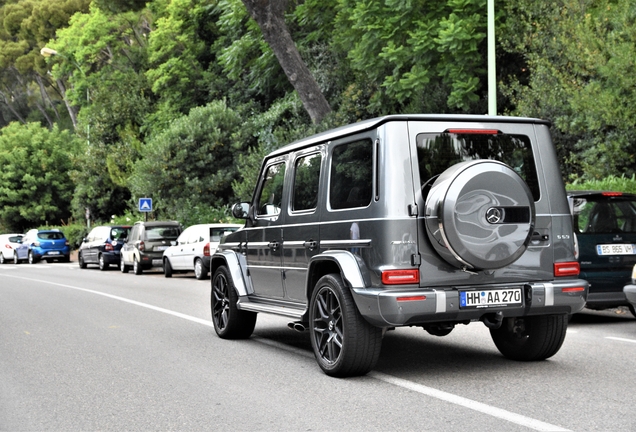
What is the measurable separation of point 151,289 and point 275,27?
11.8 metres

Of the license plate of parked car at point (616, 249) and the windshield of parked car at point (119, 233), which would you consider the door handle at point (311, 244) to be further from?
the windshield of parked car at point (119, 233)

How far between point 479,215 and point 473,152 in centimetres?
68

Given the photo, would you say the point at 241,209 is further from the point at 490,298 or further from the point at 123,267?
the point at 123,267

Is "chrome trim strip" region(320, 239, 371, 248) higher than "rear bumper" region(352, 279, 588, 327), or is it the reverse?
"chrome trim strip" region(320, 239, 371, 248)

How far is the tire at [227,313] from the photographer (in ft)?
33.1

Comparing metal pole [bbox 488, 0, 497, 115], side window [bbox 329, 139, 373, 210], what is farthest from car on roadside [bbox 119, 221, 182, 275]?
side window [bbox 329, 139, 373, 210]

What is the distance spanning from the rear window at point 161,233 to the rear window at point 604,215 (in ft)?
59.1

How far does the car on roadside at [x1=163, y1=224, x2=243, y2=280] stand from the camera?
2294 centimetres

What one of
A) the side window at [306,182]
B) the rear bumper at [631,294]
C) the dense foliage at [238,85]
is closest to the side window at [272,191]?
the side window at [306,182]

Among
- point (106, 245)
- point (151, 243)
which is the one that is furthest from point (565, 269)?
point (106, 245)

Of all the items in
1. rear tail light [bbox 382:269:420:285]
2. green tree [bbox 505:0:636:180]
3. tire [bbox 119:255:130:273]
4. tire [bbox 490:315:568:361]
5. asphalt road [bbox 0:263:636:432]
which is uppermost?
green tree [bbox 505:0:636:180]

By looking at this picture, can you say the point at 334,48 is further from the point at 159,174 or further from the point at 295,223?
the point at 295,223

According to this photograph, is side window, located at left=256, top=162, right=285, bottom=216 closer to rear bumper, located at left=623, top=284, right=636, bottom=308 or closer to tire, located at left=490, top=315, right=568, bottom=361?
tire, located at left=490, top=315, right=568, bottom=361

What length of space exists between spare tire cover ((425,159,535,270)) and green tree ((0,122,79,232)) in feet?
168
